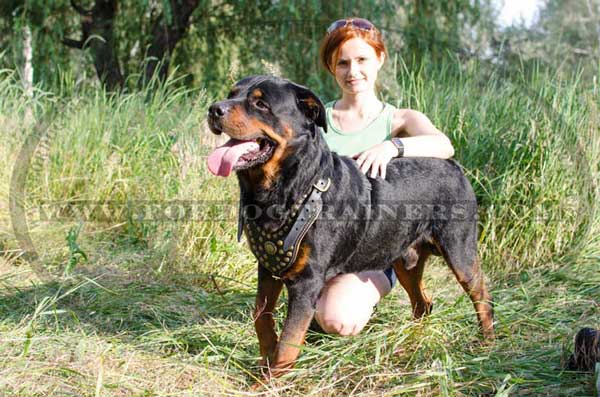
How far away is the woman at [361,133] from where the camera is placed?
8.90ft

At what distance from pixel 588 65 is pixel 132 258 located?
486cm

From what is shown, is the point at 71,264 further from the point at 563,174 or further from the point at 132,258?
the point at 563,174

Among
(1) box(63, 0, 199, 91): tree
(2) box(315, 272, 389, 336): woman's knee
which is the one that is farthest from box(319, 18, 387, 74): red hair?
(1) box(63, 0, 199, 91): tree

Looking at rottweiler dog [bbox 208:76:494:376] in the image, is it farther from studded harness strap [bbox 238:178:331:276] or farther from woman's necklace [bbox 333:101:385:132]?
woman's necklace [bbox 333:101:385:132]

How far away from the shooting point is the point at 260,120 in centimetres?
222

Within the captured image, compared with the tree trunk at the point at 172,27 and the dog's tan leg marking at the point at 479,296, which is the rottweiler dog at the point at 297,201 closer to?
the dog's tan leg marking at the point at 479,296

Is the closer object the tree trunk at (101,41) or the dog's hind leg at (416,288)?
the dog's hind leg at (416,288)

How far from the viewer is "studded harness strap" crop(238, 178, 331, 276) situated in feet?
7.50

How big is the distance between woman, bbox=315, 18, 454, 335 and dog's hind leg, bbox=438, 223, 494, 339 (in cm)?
39

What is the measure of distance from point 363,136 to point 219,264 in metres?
1.38

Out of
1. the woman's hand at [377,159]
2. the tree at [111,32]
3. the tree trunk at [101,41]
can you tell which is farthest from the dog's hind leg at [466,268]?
the tree trunk at [101,41]

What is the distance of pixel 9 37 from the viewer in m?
7.14

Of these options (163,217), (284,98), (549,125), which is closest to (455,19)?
(549,125)

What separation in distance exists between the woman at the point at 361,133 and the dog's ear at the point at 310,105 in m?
0.39
